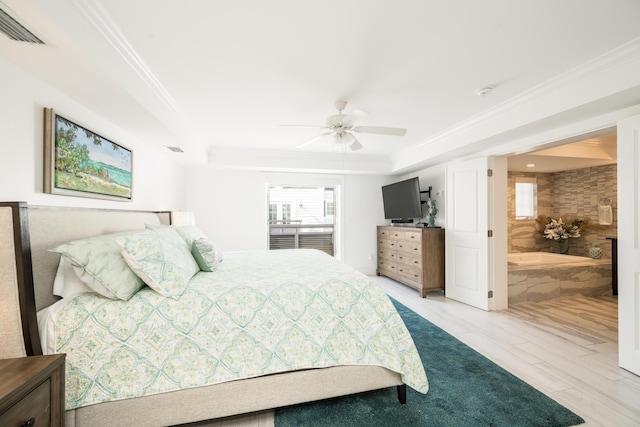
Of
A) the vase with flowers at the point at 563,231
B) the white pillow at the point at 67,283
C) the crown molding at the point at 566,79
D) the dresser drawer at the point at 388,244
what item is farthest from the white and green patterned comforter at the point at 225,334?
the vase with flowers at the point at 563,231

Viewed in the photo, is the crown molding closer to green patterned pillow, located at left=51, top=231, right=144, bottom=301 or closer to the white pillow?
green patterned pillow, located at left=51, top=231, right=144, bottom=301

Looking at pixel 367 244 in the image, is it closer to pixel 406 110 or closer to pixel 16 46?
pixel 406 110

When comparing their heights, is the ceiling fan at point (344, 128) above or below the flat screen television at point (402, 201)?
above

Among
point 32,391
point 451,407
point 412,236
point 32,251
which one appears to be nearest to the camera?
point 32,391

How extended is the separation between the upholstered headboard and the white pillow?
5 cm

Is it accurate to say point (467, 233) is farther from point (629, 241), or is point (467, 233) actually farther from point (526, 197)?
point (526, 197)

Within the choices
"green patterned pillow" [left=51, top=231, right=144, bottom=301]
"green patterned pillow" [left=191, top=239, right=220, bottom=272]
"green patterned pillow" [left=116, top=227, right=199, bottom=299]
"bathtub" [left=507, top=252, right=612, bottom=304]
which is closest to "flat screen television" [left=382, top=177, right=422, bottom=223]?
"bathtub" [left=507, top=252, right=612, bottom=304]

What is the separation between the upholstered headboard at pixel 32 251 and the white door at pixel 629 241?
3.91m

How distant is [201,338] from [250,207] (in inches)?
153

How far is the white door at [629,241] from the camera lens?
6.64ft

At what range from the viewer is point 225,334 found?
1.53m

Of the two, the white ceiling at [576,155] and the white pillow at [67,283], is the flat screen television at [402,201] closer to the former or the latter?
the white ceiling at [576,155]

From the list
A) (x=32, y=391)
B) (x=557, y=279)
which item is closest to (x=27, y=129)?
(x=32, y=391)

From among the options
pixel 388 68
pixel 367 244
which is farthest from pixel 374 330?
pixel 367 244
